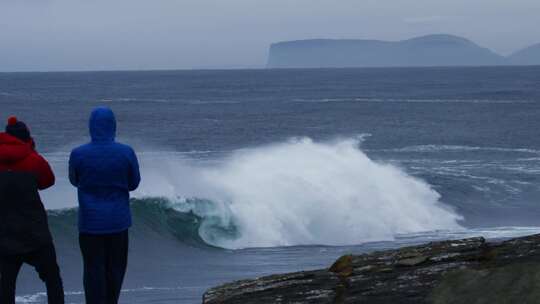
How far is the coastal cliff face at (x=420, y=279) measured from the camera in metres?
4.61

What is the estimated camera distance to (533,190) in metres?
31.8

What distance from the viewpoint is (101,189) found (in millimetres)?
5969

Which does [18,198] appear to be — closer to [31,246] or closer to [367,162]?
[31,246]

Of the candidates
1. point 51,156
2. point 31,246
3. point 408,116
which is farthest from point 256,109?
point 31,246

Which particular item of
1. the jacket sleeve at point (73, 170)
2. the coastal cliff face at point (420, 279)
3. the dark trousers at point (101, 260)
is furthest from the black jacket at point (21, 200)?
the coastal cliff face at point (420, 279)

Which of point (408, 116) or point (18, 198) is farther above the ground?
point (18, 198)

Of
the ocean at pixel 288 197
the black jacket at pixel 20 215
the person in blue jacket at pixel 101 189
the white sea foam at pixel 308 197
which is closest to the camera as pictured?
the black jacket at pixel 20 215

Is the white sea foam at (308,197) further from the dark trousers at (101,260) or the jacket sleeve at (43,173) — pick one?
the jacket sleeve at (43,173)

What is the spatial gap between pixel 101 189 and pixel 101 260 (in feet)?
1.42

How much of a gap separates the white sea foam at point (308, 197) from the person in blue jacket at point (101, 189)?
17272 millimetres

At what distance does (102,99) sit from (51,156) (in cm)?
5317

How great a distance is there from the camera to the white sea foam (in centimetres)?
2472

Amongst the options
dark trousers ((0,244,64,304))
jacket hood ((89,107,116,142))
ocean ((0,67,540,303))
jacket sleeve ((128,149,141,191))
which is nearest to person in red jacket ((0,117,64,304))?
dark trousers ((0,244,64,304))

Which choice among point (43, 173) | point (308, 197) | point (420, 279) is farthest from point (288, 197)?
point (420, 279)
